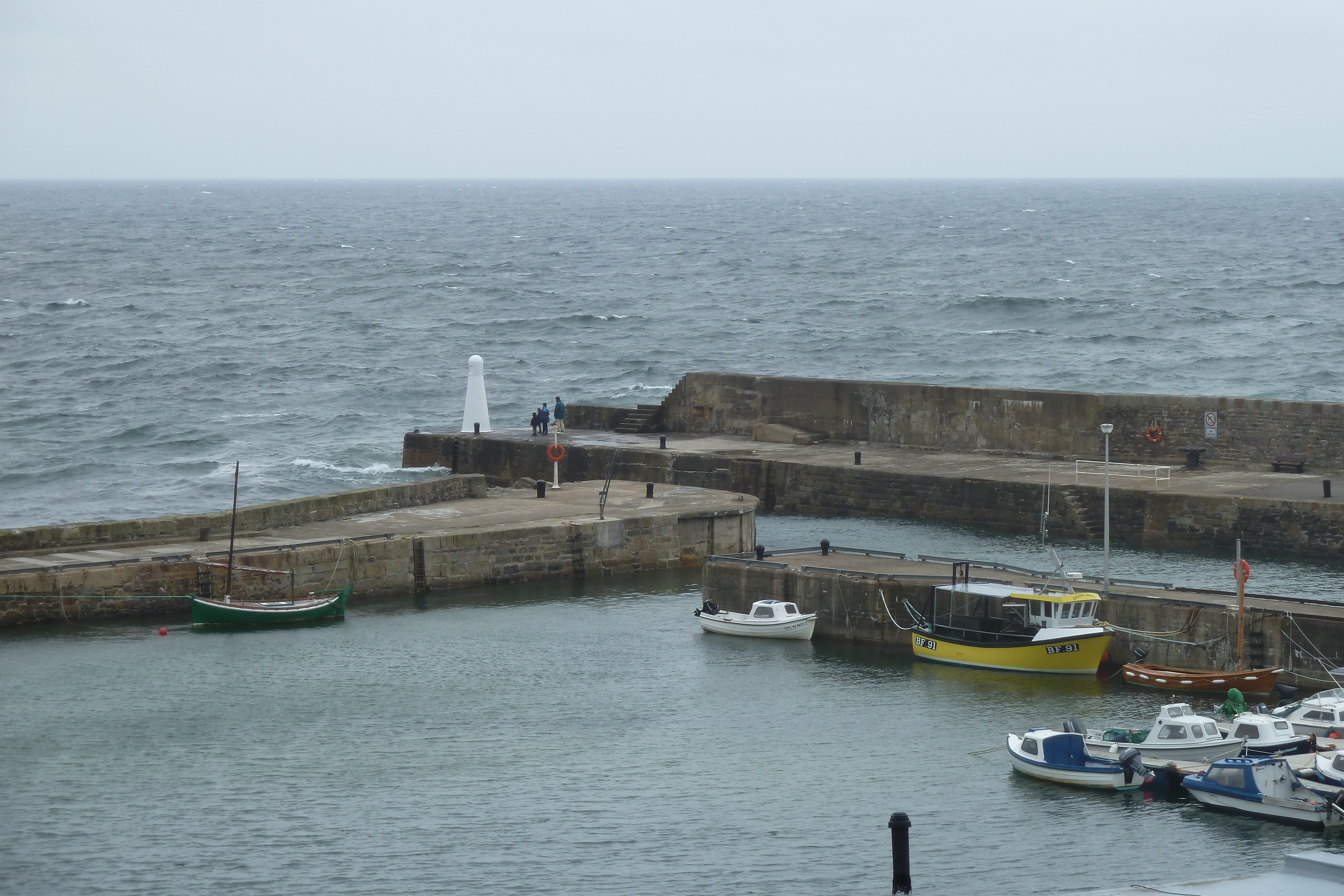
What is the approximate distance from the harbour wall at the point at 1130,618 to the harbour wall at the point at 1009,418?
36.0ft

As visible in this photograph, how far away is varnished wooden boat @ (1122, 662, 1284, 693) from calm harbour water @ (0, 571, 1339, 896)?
47cm

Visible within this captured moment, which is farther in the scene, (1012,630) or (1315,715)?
(1012,630)

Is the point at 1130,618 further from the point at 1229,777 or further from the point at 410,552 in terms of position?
the point at 410,552

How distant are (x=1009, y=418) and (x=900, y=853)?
26668mm

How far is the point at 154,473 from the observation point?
5491 centimetres

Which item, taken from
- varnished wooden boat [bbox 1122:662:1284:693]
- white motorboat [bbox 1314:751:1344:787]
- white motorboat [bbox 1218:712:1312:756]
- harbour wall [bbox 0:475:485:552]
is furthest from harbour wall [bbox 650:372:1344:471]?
white motorboat [bbox 1314:751:1344:787]

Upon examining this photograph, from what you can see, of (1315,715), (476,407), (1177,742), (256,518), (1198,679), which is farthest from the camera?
(476,407)

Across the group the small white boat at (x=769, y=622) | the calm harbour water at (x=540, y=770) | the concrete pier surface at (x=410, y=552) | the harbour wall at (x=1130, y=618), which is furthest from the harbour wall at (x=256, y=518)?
the small white boat at (x=769, y=622)

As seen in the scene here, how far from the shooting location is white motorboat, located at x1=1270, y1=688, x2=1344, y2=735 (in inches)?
904

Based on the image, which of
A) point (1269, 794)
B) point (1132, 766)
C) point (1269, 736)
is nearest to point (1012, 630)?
point (1132, 766)

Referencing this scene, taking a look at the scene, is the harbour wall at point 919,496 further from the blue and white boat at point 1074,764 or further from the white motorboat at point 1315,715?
the blue and white boat at point 1074,764

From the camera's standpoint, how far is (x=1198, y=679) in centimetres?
2633

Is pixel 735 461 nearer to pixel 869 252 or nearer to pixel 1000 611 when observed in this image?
pixel 1000 611

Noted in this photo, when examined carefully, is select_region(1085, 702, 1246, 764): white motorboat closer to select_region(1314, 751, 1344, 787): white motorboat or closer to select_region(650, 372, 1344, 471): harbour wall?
select_region(1314, 751, 1344, 787): white motorboat
